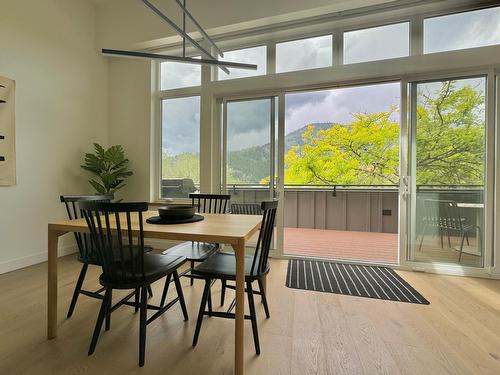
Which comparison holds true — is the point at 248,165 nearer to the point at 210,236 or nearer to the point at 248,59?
the point at 248,59

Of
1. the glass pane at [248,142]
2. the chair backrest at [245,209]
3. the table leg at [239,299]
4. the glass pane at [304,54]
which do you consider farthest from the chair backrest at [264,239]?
the glass pane at [304,54]

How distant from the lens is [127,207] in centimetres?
129

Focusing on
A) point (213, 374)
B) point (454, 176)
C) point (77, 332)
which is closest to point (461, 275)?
point (454, 176)

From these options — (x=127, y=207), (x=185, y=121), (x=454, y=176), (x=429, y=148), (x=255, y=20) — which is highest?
(x=255, y=20)

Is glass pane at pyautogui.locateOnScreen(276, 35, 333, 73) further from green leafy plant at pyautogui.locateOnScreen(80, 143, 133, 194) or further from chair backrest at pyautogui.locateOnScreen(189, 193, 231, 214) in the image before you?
green leafy plant at pyautogui.locateOnScreen(80, 143, 133, 194)

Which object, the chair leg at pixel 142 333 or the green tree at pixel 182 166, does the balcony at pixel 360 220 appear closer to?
the green tree at pixel 182 166

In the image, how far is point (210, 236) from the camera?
1.32m

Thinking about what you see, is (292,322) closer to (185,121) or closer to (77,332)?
(77,332)

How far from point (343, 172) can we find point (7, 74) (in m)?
6.62

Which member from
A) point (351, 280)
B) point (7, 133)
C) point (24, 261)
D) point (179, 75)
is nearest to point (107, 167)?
point (7, 133)

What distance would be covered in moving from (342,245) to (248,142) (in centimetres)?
238

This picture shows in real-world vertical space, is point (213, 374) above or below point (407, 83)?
below

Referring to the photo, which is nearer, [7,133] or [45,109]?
[7,133]

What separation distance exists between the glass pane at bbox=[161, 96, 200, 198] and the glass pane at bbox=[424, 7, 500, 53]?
10.1ft
